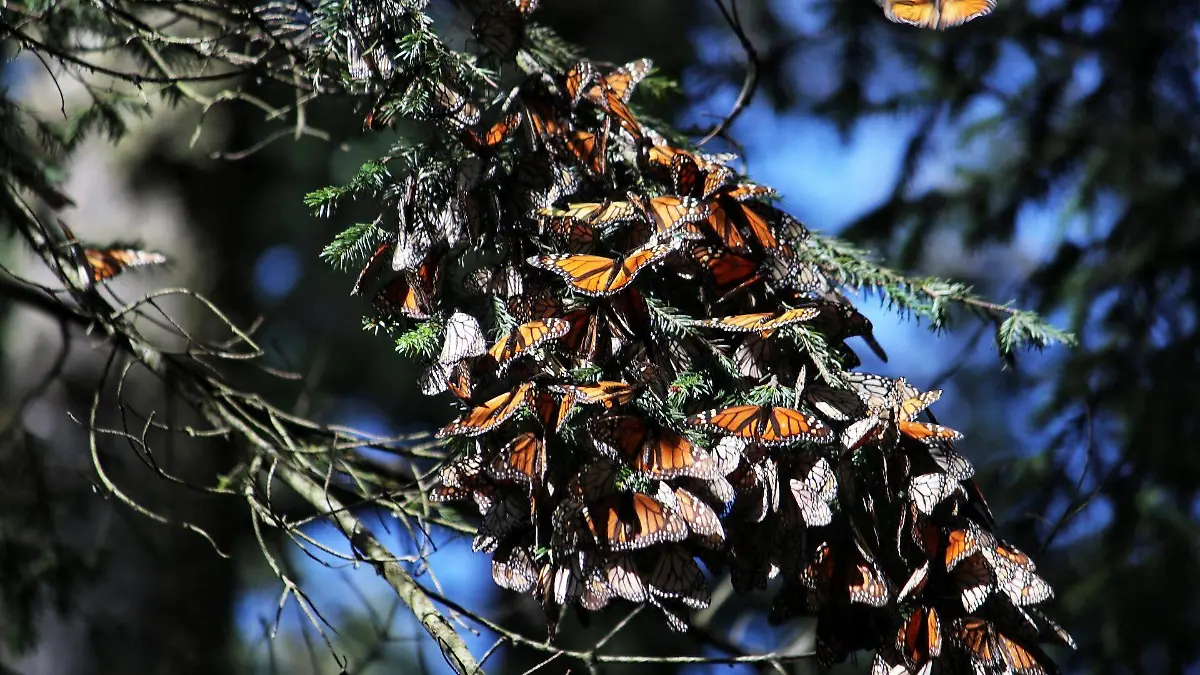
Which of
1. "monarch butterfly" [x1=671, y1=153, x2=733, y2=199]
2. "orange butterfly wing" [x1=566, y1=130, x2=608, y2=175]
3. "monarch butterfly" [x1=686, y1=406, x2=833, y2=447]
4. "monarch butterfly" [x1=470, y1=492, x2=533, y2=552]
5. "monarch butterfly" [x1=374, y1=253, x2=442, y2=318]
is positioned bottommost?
"monarch butterfly" [x1=470, y1=492, x2=533, y2=552]

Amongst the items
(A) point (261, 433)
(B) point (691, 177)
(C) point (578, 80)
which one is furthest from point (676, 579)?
(A) point (261, 433)

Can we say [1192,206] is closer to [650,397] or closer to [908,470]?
[908,470]

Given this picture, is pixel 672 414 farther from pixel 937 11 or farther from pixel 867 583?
pixel 937 11

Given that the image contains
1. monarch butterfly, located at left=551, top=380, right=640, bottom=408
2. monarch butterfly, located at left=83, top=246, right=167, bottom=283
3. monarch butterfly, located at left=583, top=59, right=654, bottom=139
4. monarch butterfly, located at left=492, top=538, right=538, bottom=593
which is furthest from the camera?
monarch butterfly, located at left=83, top=246, right=167, bottom=283

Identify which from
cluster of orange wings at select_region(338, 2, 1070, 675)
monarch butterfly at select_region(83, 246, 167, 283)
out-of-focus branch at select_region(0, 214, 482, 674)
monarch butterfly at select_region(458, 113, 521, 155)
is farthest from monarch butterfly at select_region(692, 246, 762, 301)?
monarch butterfly at select_region(83, 246, 167, 283)

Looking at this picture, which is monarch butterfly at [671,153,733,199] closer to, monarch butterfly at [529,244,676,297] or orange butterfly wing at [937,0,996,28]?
monarch butterfly at [529,244,676,297]

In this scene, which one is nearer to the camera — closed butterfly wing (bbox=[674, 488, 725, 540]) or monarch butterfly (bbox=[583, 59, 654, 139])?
closed butterfly wing (bbox=[674, 488, 725, 540])
